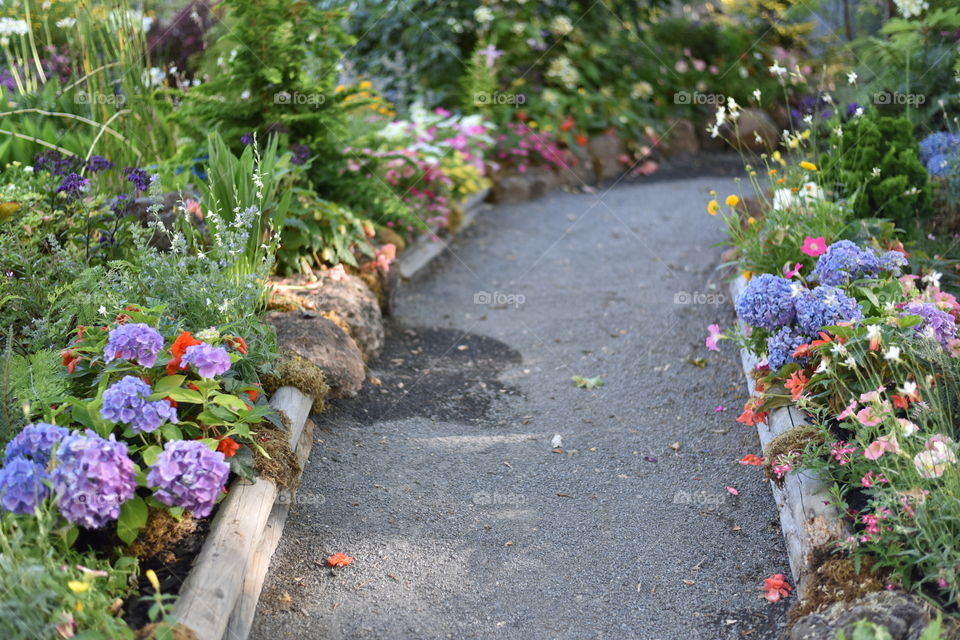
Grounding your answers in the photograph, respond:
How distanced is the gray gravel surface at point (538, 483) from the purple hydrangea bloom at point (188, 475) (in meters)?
0.50

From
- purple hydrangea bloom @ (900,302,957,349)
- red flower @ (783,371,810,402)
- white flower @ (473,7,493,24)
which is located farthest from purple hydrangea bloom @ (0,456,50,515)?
white flower @ (473,7,493,24)

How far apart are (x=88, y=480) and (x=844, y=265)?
9.61 ft

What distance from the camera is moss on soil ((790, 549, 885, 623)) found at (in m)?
2.52

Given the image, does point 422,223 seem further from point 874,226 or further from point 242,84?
point 874,226

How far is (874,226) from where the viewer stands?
171 inches

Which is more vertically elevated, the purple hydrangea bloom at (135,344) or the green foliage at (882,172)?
the purple hydrangea bloom at (135,344)

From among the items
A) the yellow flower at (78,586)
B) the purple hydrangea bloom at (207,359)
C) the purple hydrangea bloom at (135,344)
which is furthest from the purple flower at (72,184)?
the yellow flower at (78,586)

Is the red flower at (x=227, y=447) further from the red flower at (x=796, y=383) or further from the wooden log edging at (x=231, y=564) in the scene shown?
the red flower at (x=796, y=383)

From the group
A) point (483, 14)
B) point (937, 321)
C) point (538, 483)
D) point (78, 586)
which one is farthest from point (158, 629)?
point (483, 14)

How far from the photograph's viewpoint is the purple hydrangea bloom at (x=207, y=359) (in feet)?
9.34

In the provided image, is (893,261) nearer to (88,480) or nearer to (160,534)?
(160,534)

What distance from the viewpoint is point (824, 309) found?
10.8 ft

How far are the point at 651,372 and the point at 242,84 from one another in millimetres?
2782

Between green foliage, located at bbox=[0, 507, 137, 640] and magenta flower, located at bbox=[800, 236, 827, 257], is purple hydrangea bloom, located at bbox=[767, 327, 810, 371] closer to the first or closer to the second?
magenta flower, located at bbox=[800, 236, 827, 257]
